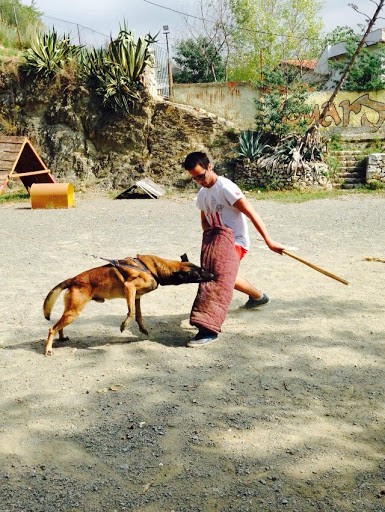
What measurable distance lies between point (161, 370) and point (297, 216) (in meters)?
8.18

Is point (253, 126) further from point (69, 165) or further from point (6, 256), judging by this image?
point (6, 256)

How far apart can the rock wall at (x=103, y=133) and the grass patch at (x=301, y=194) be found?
9.13 ft

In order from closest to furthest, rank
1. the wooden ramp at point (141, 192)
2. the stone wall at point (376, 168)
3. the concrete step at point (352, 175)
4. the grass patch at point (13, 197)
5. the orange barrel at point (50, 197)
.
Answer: the orange barrel at point (50, 197) < the wooden ramp at point (141, 192) < the grass patch at point (13, 197) < the stone wall at point (376, 168) < the concrete step at point (352, 175)

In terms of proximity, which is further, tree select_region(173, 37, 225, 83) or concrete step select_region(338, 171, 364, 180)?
tree select_region(173, 37, 225, 83)

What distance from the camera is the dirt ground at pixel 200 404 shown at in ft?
8.68

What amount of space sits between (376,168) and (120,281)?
45.5ft

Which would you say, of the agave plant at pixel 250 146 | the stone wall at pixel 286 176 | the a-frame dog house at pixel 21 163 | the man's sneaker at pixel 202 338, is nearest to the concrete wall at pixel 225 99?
the agave plant at pixel 250 146

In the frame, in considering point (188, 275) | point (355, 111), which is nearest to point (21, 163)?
point (188, 275)

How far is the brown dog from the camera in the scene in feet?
14.4

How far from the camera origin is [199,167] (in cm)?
445

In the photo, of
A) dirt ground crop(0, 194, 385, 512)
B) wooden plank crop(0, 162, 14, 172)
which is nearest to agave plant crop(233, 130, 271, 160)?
wooden plank crop(0, 162, 14, 172)

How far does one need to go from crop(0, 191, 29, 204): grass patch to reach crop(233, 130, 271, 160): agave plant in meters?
6.91

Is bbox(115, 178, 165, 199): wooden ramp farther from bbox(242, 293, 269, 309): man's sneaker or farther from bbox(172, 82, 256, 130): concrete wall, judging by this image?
bbox(242, 293, 269, 309): man's sneaker

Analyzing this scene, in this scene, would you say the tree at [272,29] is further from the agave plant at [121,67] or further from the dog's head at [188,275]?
the dog's head at [188,275]
